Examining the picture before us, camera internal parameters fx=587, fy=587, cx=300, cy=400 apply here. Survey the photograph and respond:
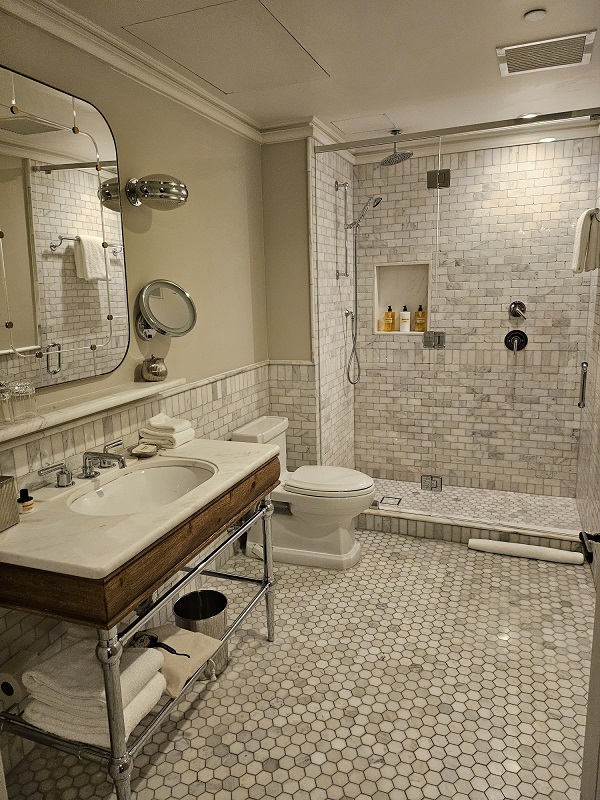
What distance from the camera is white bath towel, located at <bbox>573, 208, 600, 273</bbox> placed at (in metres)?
3.01

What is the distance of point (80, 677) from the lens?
5.63 ft

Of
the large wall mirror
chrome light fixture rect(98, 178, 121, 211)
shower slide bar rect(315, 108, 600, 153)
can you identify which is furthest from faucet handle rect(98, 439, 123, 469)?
shower slide bar rect(315, 108, 600, 153)

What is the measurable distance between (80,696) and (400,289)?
3.63 metres

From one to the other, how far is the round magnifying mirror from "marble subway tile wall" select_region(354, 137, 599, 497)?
2013 mm

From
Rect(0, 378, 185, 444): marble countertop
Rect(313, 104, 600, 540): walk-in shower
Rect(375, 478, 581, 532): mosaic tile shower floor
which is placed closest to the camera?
Rect(0, 378, 185, 444): marble countertop

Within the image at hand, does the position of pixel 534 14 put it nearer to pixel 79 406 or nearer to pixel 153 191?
pixel 153 191

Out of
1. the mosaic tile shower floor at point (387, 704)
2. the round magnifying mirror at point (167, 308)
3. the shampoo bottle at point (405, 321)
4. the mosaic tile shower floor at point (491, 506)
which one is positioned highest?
the round magnifying mirror at point (167, 308)

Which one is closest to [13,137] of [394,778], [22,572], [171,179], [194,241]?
[171,179]

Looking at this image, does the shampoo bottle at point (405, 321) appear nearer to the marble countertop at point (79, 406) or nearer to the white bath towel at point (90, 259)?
the marble countertop at point (79, 406)

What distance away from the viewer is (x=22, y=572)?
1.53 m

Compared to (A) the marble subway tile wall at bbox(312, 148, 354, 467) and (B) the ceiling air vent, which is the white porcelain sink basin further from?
(B) the ceiling air vent

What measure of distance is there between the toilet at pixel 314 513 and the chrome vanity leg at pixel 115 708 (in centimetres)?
175

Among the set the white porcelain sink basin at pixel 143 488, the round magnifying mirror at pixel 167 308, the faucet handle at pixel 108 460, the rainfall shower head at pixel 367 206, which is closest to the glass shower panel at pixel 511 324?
the rainfall shower head at pixel 367 206

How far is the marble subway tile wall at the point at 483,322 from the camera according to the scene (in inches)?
157
